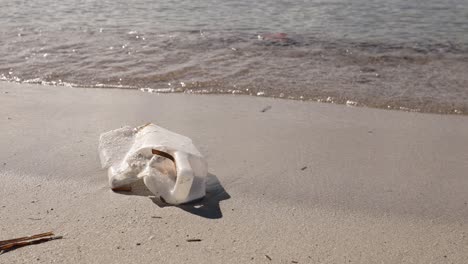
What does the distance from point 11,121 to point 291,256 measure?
7.78 feet

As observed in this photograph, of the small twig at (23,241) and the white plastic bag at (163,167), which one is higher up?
the white plastic bag at (163,167)

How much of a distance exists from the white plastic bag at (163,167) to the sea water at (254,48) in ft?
6.30

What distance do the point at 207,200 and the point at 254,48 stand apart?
12.9ft

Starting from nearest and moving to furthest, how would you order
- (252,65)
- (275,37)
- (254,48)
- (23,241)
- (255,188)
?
(23,241), (255,188), (252,65), (254,48), (275,37)

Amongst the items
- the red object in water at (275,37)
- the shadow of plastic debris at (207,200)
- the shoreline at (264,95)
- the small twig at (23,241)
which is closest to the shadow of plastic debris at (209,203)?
the shadow of plastic debris at (207,200)

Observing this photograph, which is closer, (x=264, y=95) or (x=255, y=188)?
(x=255, y=188)

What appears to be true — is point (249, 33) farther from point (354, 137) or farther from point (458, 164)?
point (458, 164)

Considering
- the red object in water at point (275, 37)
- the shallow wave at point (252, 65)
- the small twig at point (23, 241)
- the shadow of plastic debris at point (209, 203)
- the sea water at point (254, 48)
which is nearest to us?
the small twig at point (23, 241)

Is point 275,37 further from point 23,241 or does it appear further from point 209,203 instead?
point 23,241

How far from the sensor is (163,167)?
9.20 feet

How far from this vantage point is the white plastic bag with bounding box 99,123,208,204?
2.69 metres

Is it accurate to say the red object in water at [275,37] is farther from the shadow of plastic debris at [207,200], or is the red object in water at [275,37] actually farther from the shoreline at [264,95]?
the shadow of plastic debris at [207,200]

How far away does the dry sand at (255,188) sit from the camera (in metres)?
2.37

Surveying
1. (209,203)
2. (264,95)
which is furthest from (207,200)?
(264,95)
